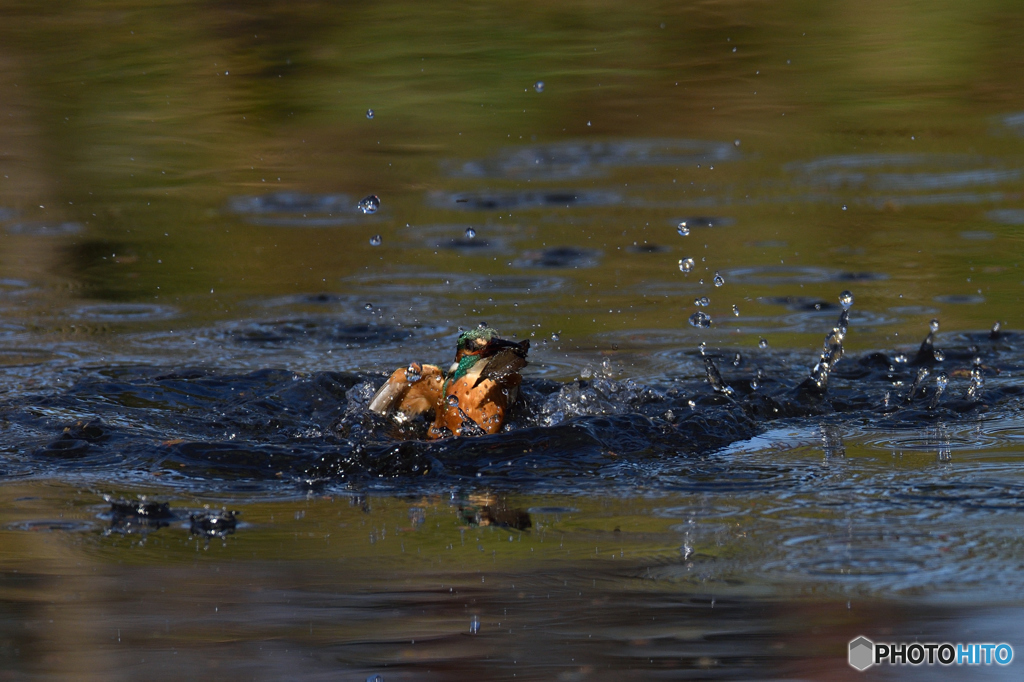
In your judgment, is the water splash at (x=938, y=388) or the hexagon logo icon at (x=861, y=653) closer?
the hexagon logo icon at (x=861, y=653)

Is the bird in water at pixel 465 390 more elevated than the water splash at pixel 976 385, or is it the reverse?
the bird in water at pixel 465 390

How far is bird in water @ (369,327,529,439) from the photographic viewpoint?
3840 millimetres

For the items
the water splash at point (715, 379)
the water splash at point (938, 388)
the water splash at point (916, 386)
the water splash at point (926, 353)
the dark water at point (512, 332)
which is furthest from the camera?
the water splash at point (926, 353)

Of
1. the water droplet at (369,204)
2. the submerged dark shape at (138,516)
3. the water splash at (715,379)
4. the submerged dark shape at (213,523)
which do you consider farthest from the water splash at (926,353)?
the submerged dark shape at (138,516)

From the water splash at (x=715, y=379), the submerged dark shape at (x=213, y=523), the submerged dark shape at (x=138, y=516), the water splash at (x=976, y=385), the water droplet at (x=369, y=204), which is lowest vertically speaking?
the water splash at (x=976, y=385)

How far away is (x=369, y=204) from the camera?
6738 mm

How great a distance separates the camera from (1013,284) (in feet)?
19.5

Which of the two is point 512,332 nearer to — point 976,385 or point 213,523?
point 976,385

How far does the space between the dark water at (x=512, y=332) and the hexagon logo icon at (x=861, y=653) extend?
0.12 feet

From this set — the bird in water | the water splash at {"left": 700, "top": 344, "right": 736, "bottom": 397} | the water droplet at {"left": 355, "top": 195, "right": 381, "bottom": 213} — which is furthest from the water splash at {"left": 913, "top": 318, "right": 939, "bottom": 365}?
the water droplet at {"left": 355, "top": 195, "right": 381, "bottom": 213}

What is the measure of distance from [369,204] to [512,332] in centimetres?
160

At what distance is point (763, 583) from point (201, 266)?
454 cm

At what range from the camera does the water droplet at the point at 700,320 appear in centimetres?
539

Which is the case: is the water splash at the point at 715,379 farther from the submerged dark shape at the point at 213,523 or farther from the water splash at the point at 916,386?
the submerged dark shape at the point at 213,523
